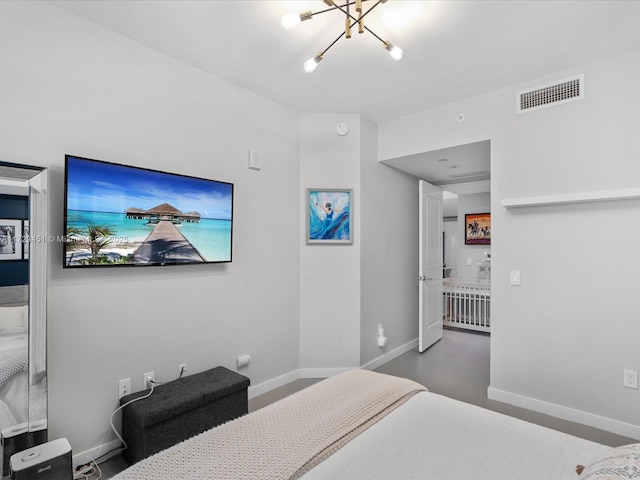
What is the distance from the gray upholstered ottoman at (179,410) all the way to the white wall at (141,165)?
0.65 ft

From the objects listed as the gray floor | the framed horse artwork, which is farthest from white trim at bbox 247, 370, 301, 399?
the framed horse artwork

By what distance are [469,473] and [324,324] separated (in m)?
2.37

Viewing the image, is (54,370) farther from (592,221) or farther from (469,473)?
(592,221)

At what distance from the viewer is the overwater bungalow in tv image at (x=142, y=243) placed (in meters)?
2.00

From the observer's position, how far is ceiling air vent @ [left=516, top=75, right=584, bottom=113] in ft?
8.48

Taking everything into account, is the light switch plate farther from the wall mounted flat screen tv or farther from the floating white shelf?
the floating white shelf

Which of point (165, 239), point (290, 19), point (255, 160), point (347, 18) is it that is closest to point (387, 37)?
point (347, 18)

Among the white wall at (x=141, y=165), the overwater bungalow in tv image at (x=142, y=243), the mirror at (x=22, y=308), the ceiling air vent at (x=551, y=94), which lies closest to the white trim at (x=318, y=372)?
the white wall at (x=141, y=165)

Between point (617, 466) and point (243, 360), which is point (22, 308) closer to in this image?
point (243, 360)

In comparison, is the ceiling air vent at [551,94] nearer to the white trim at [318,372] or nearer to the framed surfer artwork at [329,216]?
the framed surfer artwork at [329,216]

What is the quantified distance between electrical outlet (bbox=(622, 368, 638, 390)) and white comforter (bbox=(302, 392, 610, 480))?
5.03ft

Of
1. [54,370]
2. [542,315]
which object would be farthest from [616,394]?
[54,370]

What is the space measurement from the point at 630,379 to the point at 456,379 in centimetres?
136

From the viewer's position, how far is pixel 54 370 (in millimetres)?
1932
